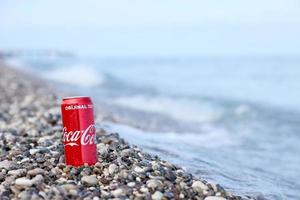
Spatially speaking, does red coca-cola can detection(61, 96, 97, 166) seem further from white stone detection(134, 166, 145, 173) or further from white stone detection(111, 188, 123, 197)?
white stone detection(111, 188, 123, 197)

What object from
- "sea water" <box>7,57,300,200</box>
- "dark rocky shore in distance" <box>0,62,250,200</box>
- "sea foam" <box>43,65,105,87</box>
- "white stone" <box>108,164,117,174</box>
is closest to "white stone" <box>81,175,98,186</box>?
"dark rocky shore in distance" <box>0,62,250,200</box>

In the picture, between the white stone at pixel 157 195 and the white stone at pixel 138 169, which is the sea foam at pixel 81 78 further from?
the white stone at pixel 157 195

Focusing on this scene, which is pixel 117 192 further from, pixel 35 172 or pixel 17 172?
pixel 17 172

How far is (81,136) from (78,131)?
48mm

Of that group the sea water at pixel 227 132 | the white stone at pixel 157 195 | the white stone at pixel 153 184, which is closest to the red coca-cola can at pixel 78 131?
the white stone at pixel 153 184

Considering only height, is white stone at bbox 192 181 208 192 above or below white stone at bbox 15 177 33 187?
below

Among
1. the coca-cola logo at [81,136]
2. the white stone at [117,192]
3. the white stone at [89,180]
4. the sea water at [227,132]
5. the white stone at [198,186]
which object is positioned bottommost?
the sea water at [227,132]

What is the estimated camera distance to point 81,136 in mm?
4797

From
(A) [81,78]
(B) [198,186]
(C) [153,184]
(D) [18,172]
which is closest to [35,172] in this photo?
(D) [18,172]

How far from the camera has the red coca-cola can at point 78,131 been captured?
4.76 meters

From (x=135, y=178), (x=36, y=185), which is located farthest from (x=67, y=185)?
(x=135, y=178)

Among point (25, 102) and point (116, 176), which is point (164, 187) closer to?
point (116, 176)

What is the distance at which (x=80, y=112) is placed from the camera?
4754mm

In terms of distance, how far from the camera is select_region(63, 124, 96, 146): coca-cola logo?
189 inches
